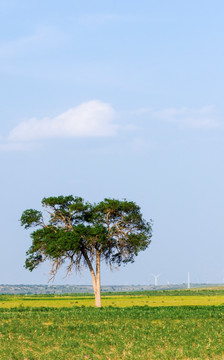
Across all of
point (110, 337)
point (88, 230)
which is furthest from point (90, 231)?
point (110, 337)

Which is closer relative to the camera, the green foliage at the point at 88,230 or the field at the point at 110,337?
the field at the point at 110,337

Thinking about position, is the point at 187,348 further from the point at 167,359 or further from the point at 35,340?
the point at 35,340

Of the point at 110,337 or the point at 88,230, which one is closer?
the point at 110,337

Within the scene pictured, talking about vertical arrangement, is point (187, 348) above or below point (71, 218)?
below

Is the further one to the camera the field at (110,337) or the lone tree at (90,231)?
the lone tree at (90,231)

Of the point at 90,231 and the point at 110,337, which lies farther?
the point at 90,231

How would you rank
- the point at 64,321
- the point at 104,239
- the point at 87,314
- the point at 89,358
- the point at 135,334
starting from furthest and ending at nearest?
the point at 104,239, the point at 87,314, the point at 64,321, the point at 135,334, the point at 89,358

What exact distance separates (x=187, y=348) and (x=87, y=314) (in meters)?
11.4

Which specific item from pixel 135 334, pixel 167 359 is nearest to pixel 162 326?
pixel 135 334

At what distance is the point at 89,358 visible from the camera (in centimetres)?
2958

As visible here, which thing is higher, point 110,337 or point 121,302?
point 121,302

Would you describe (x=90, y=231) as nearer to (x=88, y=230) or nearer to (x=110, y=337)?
(x=88, y=230)

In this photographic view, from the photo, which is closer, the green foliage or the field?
the field

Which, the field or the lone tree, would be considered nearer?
the field
